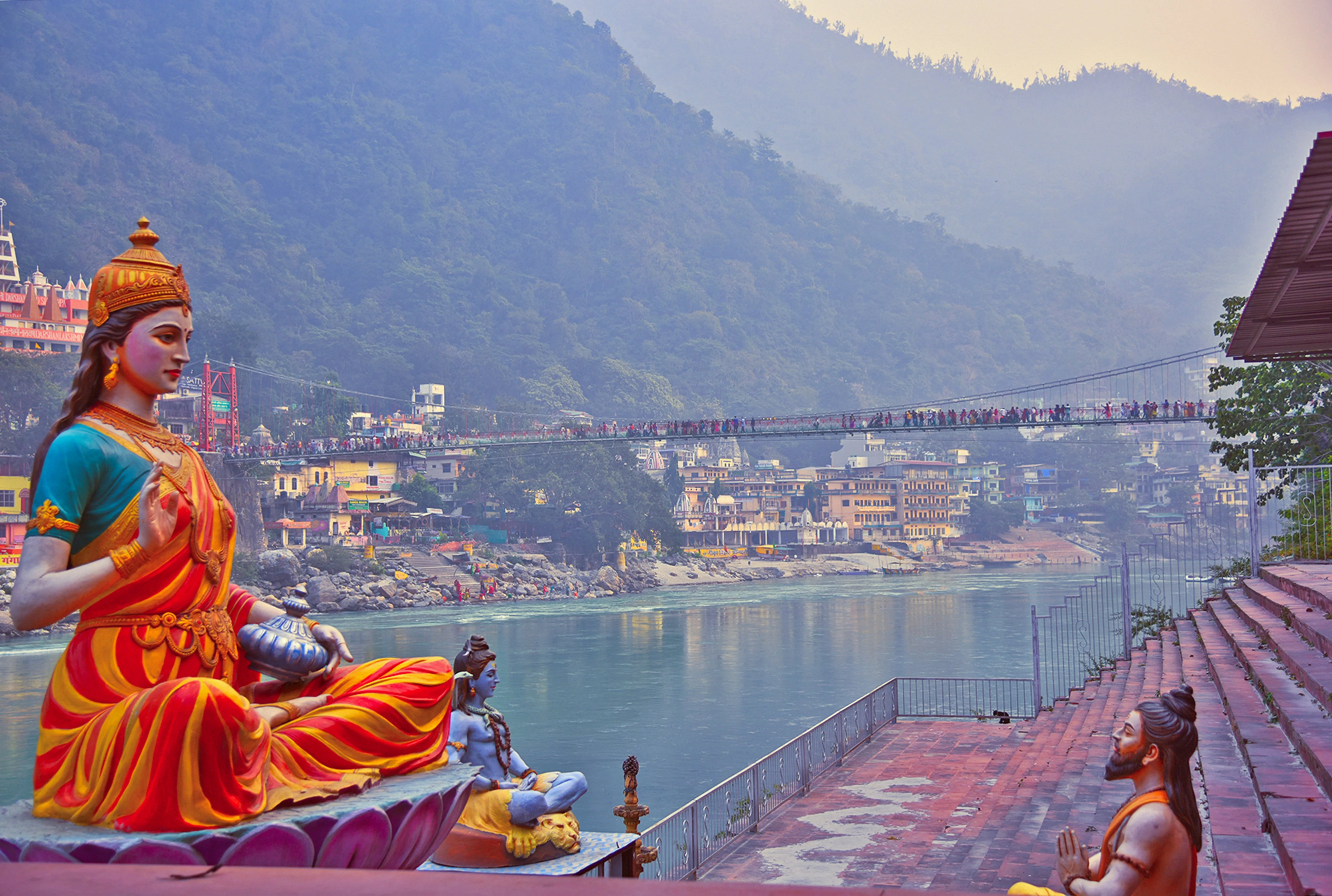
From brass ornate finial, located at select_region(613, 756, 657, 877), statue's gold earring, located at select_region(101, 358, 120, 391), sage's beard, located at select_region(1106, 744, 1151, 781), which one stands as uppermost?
statue's gold earring, located at select_region(101, 358, 120, 391)

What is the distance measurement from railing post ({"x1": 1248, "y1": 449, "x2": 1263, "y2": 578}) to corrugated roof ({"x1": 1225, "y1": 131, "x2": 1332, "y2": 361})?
361 cm

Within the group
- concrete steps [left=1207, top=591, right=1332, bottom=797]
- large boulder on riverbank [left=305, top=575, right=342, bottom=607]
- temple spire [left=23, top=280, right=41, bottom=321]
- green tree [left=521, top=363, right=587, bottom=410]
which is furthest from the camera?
green tree [left=521, top=363, right=587, bottom=410]

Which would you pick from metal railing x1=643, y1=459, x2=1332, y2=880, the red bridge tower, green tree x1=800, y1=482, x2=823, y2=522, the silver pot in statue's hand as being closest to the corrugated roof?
metal railing x1=643, y1=459, x2=1332, y2=880

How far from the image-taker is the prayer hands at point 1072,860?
2422 mm

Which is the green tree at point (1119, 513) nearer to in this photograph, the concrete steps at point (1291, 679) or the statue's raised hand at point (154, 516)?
A: the concrete steps at point (1291, 679)

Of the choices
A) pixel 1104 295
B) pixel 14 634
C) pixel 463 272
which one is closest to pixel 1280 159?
pixel 1104 295

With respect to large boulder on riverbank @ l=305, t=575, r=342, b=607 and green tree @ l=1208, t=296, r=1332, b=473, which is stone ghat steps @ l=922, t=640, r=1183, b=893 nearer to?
green tree @ l=1208, t=296, r=1332, b=473

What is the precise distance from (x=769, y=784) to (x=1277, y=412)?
7483 millimetres

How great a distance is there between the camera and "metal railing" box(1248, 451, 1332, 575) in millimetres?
9812

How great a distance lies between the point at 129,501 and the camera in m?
3.04

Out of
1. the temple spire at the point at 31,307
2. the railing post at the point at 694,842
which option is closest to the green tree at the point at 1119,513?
the temple spire at the point at 31,307

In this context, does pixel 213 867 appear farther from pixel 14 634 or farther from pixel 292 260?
pixel 292 260

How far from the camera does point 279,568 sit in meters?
38.6

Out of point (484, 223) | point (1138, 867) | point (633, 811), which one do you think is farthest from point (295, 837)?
point (484, 223)
